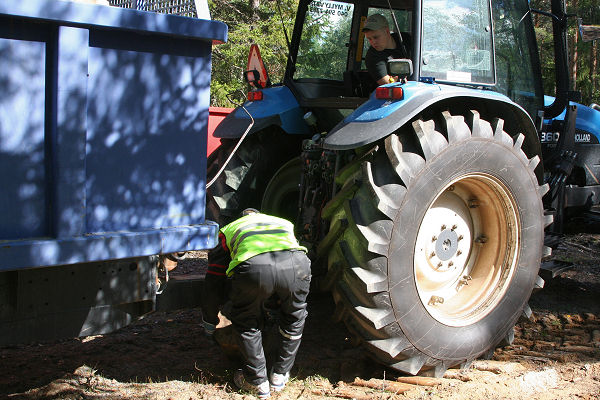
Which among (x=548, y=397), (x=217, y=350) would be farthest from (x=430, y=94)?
(x=217, y=350)

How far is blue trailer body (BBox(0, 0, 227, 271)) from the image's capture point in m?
2.38

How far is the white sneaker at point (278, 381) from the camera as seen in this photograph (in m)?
3.58

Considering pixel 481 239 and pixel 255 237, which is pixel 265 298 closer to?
pixel 255 237

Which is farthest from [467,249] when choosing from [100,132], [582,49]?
[582,49]

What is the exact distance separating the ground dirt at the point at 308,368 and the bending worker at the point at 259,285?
15 cm

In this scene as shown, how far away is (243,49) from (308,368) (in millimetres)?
8217

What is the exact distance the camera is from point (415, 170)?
341cm

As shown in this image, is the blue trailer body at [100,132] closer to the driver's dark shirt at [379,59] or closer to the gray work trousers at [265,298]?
the gray work trousers at [265,298]

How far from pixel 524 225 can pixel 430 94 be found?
3.69 ft

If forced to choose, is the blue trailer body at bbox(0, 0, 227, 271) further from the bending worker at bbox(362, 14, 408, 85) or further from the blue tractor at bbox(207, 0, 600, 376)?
the bending worker at bbox(362, 14, 408, 85)

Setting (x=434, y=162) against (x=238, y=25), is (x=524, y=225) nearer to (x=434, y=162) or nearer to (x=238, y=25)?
(x=434, y=162)

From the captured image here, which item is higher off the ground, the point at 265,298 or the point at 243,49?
the point at 243,49

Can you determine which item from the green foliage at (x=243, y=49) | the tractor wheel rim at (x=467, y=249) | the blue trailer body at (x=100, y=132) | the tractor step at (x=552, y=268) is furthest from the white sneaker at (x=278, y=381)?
the green foliage at (x=243, y=49)

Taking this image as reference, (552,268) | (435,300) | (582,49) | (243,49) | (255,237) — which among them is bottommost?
(435,300)
